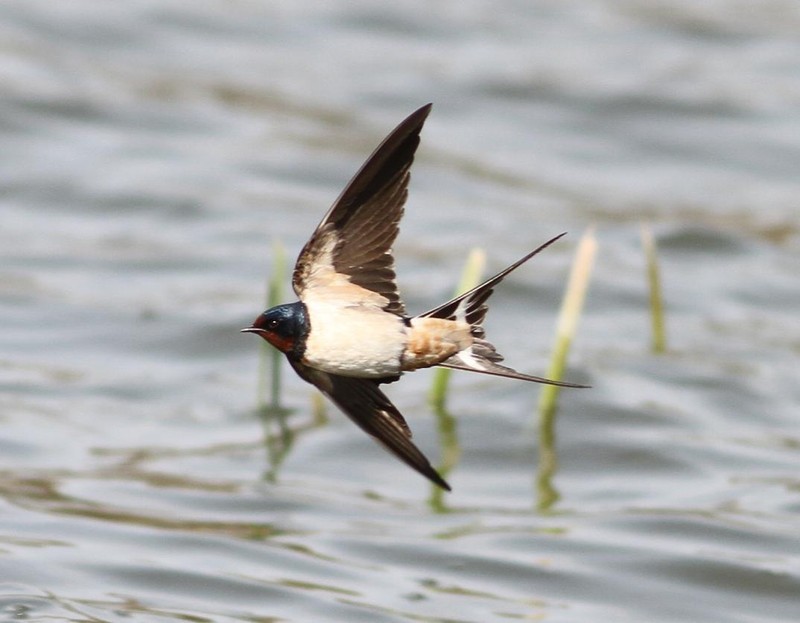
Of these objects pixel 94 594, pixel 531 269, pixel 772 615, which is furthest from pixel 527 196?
pixel 94 594

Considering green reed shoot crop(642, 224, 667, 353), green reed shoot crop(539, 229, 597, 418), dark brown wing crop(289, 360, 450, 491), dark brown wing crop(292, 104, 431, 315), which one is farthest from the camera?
green reed shoot crop(642, 224, 667, 353)

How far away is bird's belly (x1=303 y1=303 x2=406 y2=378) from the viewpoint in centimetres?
358

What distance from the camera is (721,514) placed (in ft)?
24.0

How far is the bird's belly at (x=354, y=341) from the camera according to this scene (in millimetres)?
3584

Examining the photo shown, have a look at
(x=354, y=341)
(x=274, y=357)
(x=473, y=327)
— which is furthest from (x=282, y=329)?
(x=274, y=357)

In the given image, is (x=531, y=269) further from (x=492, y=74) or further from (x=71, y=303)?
(x=492, y=74)

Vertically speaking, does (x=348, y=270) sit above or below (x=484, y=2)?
below

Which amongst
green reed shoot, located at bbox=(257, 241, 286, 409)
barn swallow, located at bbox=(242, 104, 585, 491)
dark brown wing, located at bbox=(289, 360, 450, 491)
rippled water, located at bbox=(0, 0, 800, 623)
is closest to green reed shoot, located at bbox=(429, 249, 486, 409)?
rippled water, located at bbox=(0, 0, 800, 623)

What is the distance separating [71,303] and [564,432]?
3.31m

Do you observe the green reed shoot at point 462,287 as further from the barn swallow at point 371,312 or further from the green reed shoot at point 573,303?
the barn swallow at point 371,312

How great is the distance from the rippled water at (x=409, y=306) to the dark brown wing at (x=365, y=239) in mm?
2014

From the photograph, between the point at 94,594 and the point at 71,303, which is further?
the point at 71,303

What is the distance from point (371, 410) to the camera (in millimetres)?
3959

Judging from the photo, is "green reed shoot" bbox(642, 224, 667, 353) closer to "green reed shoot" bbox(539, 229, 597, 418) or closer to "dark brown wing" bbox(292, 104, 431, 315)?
"green reed shoot" bbox(539, 229, 597, 418)
